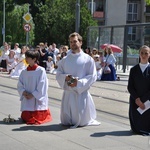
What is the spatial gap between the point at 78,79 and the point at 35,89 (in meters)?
1.07

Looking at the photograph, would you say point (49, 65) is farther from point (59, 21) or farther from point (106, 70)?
point (59, 21)

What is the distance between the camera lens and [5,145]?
21.7ft

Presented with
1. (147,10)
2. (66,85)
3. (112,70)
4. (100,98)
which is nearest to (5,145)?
(66,85)

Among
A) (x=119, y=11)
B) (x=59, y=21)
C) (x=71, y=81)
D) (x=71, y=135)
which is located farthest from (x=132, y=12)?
(x=71, y=135)

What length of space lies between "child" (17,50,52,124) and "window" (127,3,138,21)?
2175 inches

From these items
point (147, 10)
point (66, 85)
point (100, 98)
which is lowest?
point (100, 98)

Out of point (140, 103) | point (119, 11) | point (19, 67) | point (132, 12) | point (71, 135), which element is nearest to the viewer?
point (71, 135)

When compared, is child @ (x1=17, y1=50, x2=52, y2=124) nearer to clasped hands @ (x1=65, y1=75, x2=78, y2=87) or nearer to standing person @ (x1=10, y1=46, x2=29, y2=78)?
clasped hands @ (x1=65, y1=75, x2=78, y2=87)

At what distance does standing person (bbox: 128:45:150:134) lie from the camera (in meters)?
7.70

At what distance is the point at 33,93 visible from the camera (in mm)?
8508

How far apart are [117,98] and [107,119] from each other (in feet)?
12.1

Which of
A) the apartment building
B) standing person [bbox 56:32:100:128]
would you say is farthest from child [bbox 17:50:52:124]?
the apartment building

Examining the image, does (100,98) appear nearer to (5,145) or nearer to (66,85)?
(66,85)

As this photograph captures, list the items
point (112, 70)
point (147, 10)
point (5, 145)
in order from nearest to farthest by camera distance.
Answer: point (5, 145)
point (112, 70)
point (147, 10)
